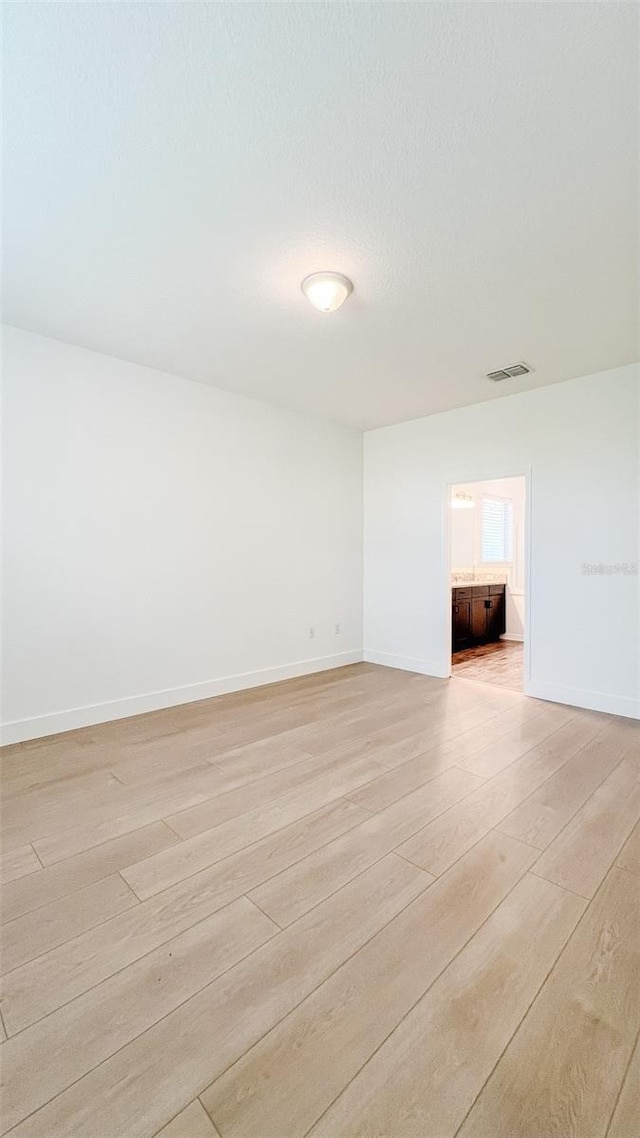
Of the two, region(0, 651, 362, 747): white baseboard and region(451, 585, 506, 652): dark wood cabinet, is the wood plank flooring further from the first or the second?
region(0, 651, 362, 747): white baseboard

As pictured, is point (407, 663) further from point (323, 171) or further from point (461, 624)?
point (323, 171)

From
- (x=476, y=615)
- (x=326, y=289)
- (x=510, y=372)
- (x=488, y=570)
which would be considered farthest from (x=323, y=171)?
(x=488, y=570)

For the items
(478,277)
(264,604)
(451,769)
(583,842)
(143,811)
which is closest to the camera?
(583,842)

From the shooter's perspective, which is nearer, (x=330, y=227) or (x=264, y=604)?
(x=330, y=227)

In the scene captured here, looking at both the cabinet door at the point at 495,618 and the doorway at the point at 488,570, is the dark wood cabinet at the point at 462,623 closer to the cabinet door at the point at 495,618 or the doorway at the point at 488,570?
the doorway at the point at 488,570

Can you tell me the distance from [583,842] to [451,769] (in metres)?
0.76

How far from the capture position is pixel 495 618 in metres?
6.86

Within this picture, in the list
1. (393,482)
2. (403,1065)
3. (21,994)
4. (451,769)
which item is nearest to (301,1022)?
(403,1065)

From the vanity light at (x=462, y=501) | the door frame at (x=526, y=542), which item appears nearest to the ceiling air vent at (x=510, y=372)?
the door frame at (x=526, y=542)

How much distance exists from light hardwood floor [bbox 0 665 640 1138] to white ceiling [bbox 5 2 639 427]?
2.77 meters

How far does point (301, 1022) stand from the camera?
48.0 inches

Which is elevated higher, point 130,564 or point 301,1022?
point 130,564

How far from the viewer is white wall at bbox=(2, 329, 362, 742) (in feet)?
10.2

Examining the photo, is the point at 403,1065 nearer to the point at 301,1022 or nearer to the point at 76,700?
the point at 301,1022
